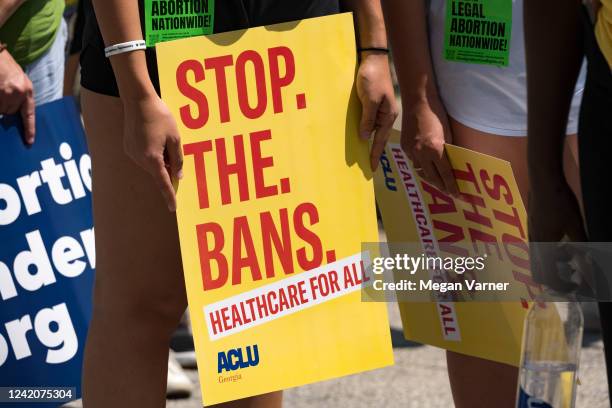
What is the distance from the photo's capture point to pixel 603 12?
176 centimetres

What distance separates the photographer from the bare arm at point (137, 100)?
2078 millimetres

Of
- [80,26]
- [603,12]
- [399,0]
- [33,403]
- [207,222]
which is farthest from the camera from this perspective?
[80,26]

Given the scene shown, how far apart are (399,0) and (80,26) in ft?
5.61

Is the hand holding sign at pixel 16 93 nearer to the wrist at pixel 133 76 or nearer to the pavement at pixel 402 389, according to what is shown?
the wrist at pixel 133 76

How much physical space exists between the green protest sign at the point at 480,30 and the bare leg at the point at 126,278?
0.73m

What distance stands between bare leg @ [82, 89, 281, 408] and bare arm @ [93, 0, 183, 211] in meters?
0.11

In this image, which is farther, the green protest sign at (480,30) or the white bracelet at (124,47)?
the green protest sign at (480,30)

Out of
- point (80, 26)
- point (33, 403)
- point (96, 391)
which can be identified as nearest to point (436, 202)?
point (96, 391)

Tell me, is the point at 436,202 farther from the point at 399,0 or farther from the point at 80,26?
the point at 80,26

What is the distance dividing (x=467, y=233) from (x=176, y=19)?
2.64 feet

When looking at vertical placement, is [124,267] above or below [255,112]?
below

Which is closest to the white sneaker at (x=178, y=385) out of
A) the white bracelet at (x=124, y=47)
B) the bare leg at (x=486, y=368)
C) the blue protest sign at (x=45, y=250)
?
the blue protest sign at (x=45, y=250)

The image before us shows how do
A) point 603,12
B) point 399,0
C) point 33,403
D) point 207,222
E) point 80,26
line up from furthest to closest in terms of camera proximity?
point 80,26 < point 33,403 < point 399,0 < point 207,222 < point 603,12

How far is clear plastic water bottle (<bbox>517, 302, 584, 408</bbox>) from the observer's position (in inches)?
74.5
